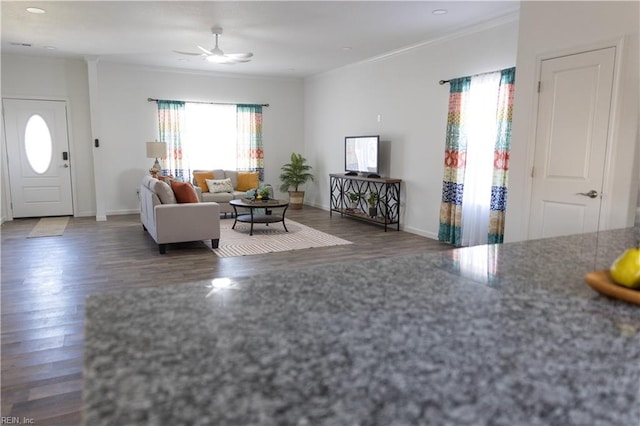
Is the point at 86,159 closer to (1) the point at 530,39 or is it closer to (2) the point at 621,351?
(1) the point at 530,39

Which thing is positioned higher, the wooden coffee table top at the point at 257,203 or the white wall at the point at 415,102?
the white wall at the point at 415,102

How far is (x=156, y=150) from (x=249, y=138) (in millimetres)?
2012

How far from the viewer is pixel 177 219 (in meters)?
5.02

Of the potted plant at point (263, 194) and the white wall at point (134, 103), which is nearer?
the potted plant at point (263, 194)

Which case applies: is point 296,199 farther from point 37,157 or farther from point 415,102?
point 37,157

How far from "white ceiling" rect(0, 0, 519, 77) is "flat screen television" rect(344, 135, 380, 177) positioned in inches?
51.6

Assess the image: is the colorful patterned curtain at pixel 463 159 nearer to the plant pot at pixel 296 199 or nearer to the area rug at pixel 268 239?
the area rug at pixel 268 239

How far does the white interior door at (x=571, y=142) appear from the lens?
2963 mm

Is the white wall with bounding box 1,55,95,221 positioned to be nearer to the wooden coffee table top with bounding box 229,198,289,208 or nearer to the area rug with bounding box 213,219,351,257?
the area rug with bounding box 213,219,351,257

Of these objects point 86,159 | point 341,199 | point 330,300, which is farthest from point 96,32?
point 330,300

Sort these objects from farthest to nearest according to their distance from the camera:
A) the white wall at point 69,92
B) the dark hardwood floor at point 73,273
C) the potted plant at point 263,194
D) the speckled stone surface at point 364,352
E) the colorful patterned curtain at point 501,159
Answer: the white wall at point 69,92 → the potted plant at point 263,194 → the colorful patterned curtain at point 501,159 → the dark hardwood floor at point 73,273 → the speckled stone surface at point 364,352

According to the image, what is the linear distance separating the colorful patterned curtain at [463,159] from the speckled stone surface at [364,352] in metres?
3.82

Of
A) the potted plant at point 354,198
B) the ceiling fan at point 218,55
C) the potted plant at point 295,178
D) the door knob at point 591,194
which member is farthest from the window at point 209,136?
the door knob at point 591,194

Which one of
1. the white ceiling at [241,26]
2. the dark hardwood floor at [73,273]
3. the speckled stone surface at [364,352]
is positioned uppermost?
the white ceiling at [241,26]
